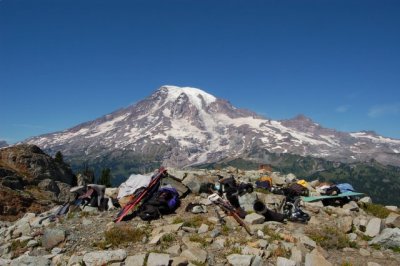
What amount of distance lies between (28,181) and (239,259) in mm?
25570

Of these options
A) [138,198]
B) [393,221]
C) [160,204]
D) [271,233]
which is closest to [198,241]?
[271,233]

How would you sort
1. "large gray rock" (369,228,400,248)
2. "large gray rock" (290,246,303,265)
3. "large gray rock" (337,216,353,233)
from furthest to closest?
"large gray rock" (337,216,353,233) → "large gray rock" (369,228,400,248) → "large gray rock" (290,246,303,265)

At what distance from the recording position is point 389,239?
51.7 ft

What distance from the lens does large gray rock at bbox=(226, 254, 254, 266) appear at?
12820 millimetres

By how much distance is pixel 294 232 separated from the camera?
53.6 ft

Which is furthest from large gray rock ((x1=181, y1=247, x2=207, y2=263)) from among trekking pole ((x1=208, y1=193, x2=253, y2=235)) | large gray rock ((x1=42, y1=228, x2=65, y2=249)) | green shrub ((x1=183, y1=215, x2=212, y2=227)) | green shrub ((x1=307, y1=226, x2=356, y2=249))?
large gray rock ((x1=42, y1=228, x2=65, y2=249))

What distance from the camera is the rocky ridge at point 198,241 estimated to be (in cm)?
1334

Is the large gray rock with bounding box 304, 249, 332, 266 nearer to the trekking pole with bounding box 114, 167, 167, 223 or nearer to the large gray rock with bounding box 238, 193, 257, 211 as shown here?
the large gray rock with bounding box 238, 193, 257, 211

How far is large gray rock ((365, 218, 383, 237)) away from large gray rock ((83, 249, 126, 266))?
1205cm

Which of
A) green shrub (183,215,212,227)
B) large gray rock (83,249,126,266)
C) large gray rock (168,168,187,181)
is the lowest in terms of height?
large gray rock (83,249,126,266)

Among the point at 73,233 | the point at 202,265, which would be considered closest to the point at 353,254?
the point at 202,265

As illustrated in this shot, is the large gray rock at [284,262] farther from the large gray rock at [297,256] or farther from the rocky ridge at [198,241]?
the large gray rock at [297,256]

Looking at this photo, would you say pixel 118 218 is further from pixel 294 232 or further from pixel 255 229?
pixel 294 232

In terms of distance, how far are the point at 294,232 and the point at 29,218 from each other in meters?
15.6
